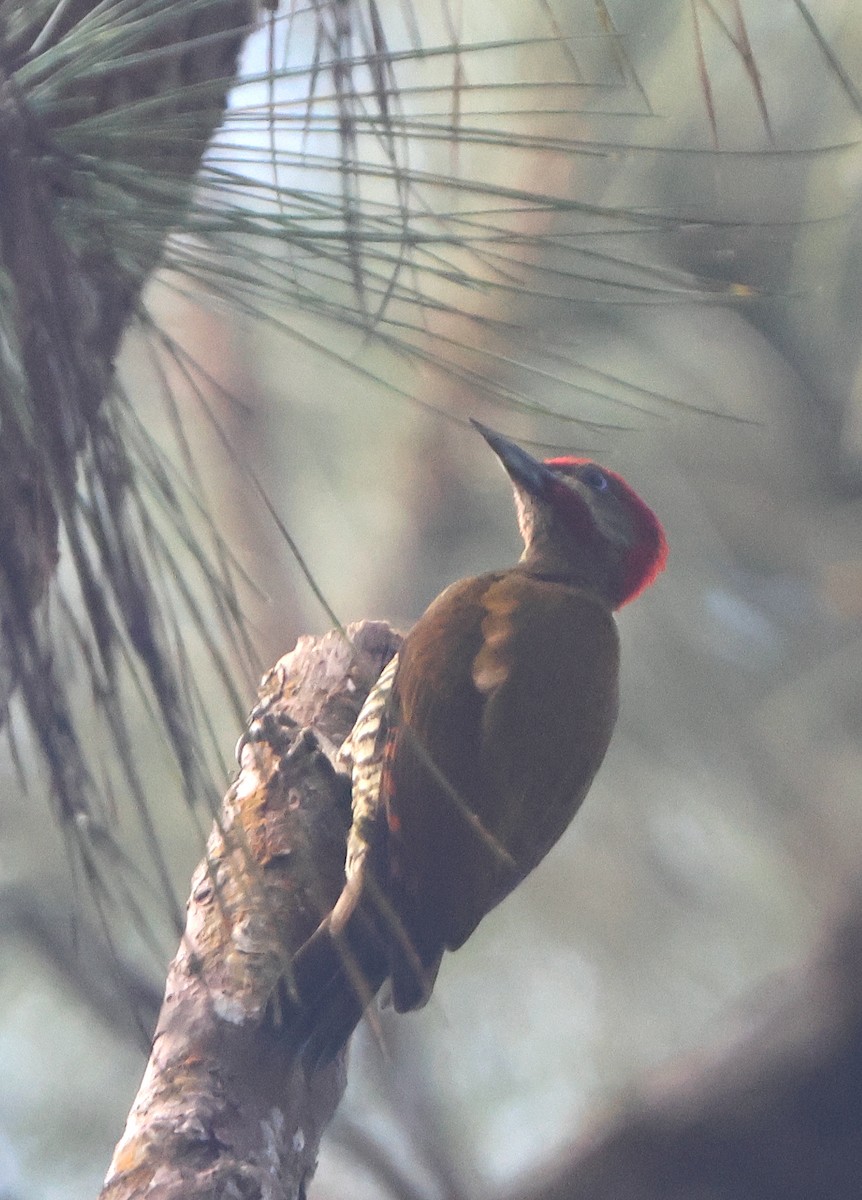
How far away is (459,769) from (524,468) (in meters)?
0.51

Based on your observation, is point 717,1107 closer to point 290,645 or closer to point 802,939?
point 802,939

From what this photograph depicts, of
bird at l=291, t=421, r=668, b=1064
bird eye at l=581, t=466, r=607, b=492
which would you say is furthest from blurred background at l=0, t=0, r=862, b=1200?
bird at l=291, t=421, r=668, b=1064

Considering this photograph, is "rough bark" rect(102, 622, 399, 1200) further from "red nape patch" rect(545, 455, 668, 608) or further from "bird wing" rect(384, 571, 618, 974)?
"red nape patch" rect(545, 455, 668, 608)

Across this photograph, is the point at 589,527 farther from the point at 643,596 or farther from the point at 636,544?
the point at 643,596

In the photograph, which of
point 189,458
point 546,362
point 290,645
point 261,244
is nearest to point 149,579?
point 189,458

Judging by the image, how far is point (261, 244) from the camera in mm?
974

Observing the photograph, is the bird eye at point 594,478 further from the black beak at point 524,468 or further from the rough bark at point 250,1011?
the rough bark at point 250,1011

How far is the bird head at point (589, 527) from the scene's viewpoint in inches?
62.1

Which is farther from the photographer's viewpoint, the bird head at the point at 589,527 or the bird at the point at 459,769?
the bird head at the point at 589,527

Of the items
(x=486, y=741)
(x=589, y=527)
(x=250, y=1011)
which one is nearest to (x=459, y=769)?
(x=486, y=741)

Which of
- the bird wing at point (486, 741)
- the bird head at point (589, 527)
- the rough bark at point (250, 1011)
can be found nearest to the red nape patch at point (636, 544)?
the bird head at point (589, 527)

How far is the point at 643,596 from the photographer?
5.63 ft

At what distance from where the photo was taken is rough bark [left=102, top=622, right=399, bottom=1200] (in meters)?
0.91

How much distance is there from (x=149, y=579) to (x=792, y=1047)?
1203mm
